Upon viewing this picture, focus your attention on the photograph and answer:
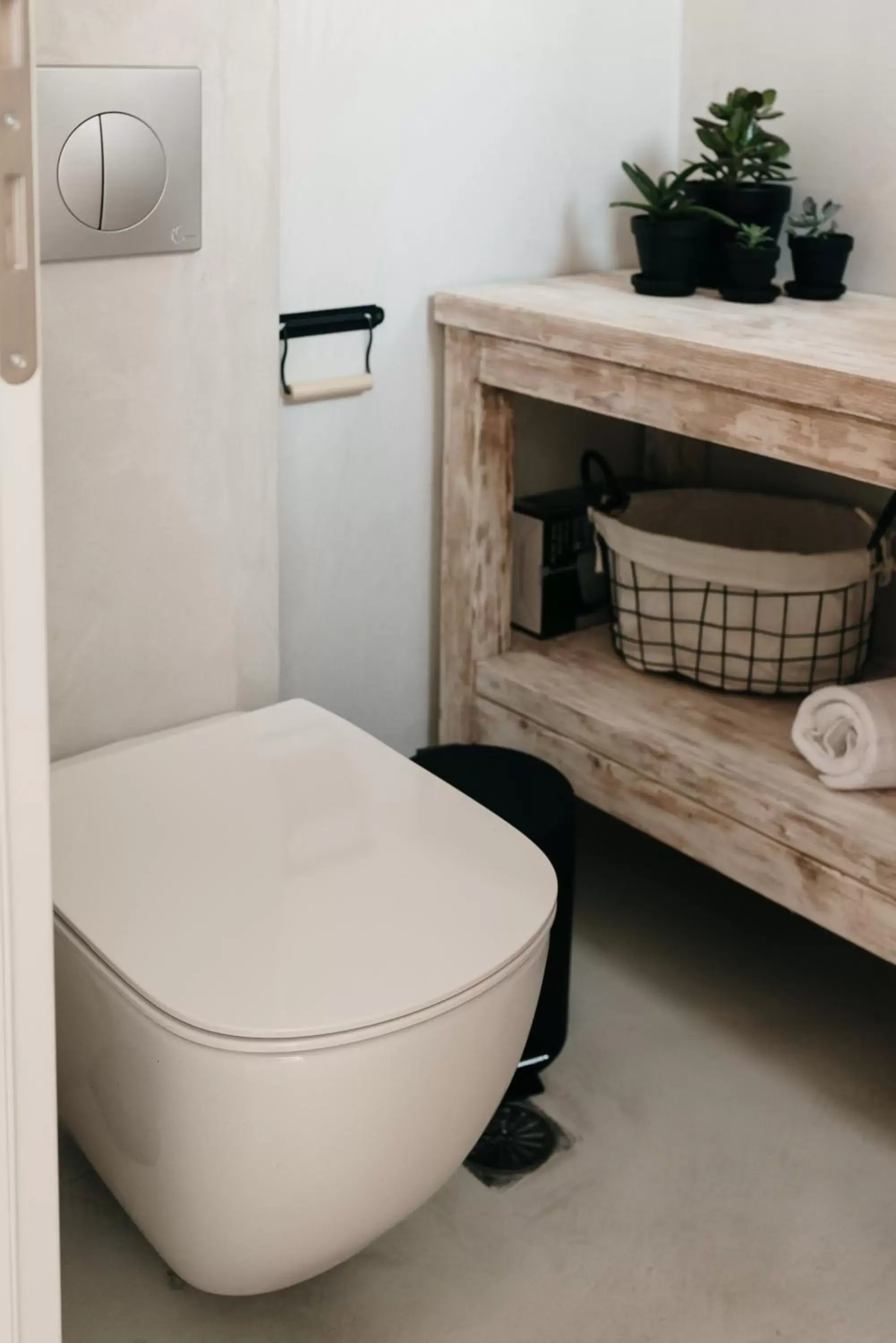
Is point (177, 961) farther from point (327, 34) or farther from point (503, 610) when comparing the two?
point (327, 34)

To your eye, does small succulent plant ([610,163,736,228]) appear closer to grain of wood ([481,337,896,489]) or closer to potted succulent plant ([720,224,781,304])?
potted succulent plant ([720,224,781,304])

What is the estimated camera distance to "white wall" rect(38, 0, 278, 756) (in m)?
1.31

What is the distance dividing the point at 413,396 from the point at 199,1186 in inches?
40.6

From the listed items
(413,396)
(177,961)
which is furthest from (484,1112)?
(413,396)

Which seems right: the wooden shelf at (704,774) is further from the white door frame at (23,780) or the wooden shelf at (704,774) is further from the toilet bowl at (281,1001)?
the white door frame at (23,780)

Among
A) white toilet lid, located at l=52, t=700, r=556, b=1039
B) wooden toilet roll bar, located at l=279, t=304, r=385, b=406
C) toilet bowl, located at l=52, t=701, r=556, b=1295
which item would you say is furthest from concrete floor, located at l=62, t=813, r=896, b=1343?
wooden toilet roll bar, located at l=279, t=304, r=385, b=406

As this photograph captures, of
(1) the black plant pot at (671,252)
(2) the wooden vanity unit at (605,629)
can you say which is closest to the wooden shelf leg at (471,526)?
(2) the wooden vanity unit at (605,629)

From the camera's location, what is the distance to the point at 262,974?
3.41 ft

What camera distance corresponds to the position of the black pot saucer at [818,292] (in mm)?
1695

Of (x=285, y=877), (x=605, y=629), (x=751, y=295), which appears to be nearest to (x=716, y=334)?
(x=751, y=295)

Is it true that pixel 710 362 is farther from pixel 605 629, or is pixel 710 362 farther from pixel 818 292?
Answer: pixel 605 629

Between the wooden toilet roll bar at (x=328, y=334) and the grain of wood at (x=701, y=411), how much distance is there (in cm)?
A: 14

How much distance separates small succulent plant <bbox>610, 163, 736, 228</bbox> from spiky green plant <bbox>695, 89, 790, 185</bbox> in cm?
3

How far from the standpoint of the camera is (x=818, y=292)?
5.57ft
